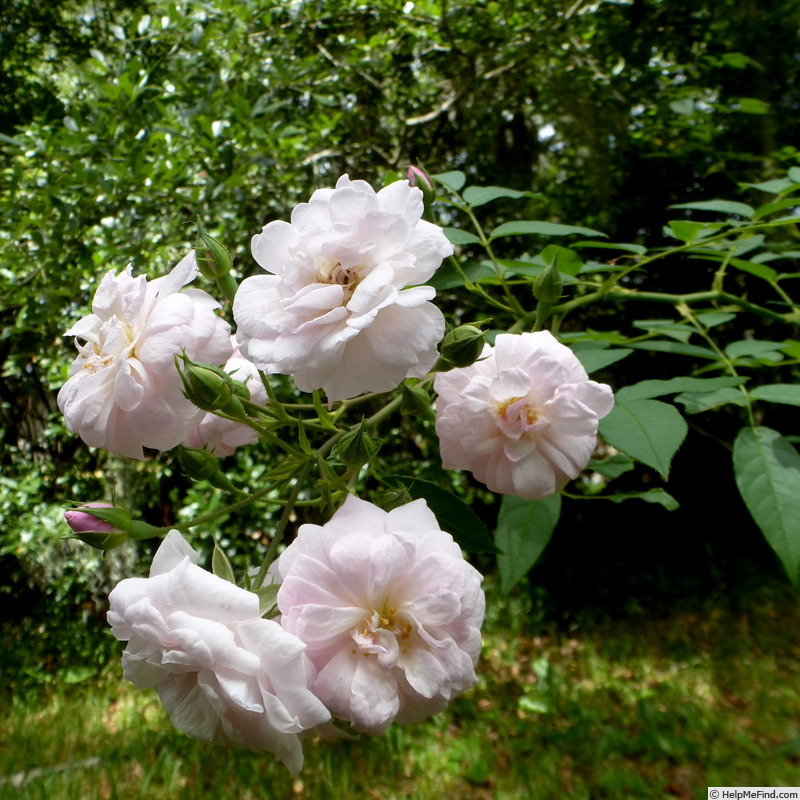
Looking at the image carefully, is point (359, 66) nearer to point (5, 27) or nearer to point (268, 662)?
point (5, 27)

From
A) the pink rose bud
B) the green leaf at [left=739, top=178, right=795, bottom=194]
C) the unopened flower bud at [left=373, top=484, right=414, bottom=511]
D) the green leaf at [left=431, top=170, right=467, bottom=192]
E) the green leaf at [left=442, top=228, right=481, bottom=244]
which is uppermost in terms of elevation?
the green leaf at [left=431, top=170, right=467, bottom=192]

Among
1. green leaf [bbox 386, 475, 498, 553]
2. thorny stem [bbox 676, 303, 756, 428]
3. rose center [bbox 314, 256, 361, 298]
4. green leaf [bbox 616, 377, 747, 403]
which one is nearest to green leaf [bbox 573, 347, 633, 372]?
green leaf [bbox 616, 377, 747, 403]

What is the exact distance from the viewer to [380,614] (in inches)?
21.5

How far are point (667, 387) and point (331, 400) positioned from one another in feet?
1.51

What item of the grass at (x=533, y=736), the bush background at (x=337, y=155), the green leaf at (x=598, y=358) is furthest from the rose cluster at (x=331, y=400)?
the grass at (x=533, y=736)

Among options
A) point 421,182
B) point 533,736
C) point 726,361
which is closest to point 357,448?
point 421,182

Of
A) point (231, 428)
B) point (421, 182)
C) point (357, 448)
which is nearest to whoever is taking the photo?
point (357, 448)

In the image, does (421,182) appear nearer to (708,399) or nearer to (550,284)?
(550,284)

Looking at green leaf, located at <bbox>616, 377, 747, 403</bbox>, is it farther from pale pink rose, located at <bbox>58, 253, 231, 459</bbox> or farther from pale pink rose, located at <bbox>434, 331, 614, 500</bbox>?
pale pink rose, located at <bbox>58, 253, 231, 459</bbox>

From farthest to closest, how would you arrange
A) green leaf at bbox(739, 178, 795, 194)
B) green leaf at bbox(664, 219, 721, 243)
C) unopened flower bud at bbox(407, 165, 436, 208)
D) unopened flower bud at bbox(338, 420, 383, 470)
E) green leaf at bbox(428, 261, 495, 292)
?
green leaf at bbox(739, 178, 795, 194) → green leaf at bbox(664, 219, 721, 243) → green leaf at bbox(428, 261, 495, 292) → unopened flower bud at bbox(407, 165, 436, 208) → unopened flower bud at bbox(338, 420, 383, 470)

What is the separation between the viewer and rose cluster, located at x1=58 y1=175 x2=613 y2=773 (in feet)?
1.63

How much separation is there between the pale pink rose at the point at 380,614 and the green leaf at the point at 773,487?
361 mm

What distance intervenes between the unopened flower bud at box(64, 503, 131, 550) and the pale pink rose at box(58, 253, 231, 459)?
0.21ft

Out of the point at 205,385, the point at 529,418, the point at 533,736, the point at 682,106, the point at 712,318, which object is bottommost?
the point at 533,736
